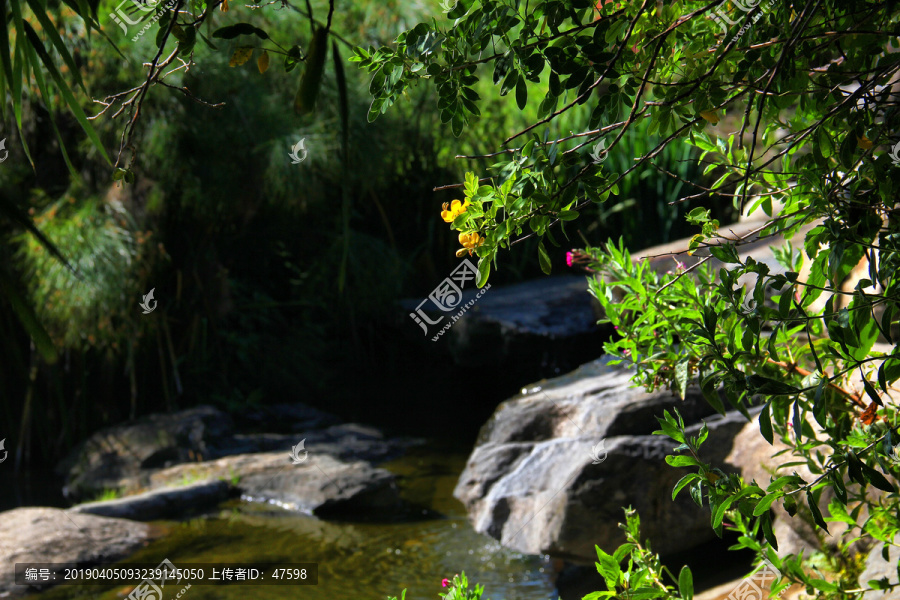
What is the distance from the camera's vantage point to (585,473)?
3.45 metres

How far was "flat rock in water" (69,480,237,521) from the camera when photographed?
14.0 feet

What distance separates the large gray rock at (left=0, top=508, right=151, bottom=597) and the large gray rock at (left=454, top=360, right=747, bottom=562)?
1671mm

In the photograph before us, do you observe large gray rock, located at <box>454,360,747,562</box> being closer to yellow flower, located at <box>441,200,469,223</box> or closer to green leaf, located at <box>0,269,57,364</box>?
yellow flower, located at <box>441,200,469,223</box>

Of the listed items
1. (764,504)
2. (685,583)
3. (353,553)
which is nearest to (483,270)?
(764,504)

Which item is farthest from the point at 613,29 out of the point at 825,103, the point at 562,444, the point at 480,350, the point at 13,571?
the point at 480,350

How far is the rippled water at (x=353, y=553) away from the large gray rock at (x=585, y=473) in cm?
15

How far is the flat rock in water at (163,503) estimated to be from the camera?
4.28m

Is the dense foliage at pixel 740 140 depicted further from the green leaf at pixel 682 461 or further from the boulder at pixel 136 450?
the boulder at pixel 136 450

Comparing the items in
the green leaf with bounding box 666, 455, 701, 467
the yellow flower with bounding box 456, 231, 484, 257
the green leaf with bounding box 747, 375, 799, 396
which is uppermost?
the yellow flower with bounding box 456, 231, 484, 257

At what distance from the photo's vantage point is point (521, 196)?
1.25m

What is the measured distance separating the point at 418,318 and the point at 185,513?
2.55 m

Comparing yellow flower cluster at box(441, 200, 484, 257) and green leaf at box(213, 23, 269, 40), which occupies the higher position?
green leaf at box(213, 23, 269, 40)

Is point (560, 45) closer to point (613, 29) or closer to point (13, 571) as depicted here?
point (613, 29)

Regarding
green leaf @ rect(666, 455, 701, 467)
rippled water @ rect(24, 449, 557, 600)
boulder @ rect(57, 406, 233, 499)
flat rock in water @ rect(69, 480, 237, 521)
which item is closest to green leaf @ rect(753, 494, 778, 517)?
green leaf @ rect(666, 455, 701, 467)
